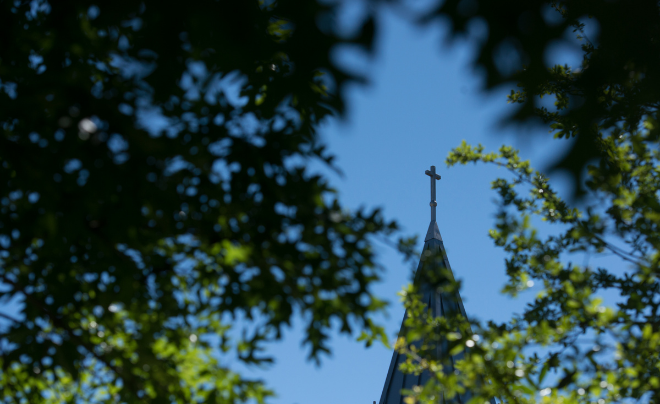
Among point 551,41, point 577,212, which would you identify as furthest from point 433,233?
point 551,41

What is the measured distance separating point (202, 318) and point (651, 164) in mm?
2890

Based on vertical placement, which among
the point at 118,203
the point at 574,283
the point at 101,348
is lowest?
the point at 101,348

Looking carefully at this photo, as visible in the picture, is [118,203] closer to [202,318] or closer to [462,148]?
[202,318]

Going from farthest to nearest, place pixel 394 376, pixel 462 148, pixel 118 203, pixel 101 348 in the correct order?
1. pixel 394 376
2. pixel 462 148
3. pixel 101 348
4. pixel 118 203

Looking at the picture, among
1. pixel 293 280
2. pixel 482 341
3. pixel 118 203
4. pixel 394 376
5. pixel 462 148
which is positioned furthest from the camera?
pixel 394 376

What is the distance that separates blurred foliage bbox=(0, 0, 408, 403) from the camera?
258 centimetres

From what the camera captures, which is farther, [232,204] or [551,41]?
[232,204]

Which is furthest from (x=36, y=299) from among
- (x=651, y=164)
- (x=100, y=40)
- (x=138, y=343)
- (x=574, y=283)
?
(x=651, y=164)

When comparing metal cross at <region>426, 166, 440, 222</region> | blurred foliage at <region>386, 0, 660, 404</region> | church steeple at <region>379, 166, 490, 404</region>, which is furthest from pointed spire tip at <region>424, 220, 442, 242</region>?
blurred foliage at <region>386, 0, 660, 404</region>

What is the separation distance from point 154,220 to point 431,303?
6.68m

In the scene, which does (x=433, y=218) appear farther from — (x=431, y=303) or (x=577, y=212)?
(x=577, y=212)

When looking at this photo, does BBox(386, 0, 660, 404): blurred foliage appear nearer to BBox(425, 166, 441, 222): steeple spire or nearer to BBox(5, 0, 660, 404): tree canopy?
BBox(5, 0, 660, 404): tree canopy

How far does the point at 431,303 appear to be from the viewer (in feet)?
29.8

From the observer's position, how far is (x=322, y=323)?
3.04 meters
